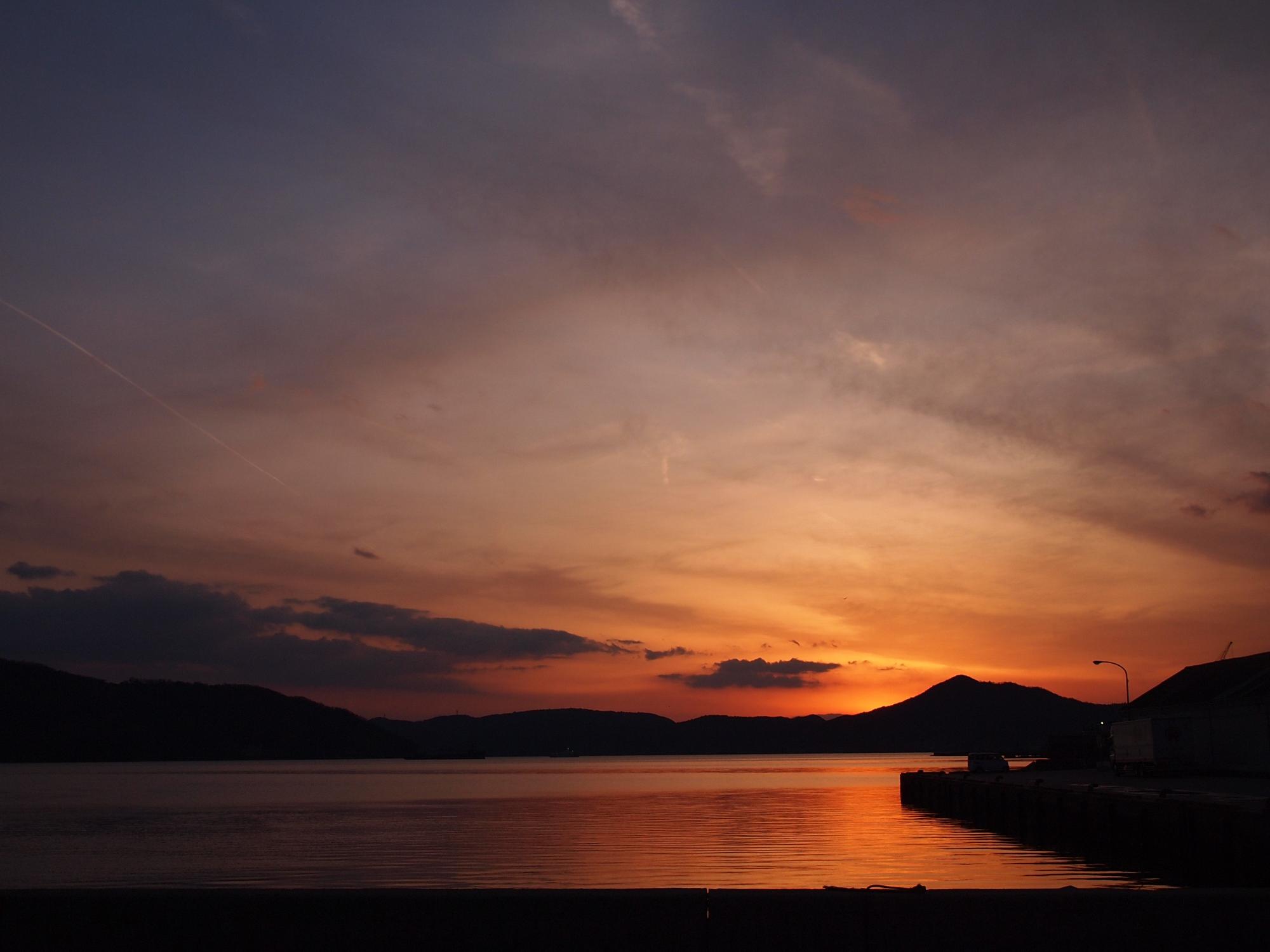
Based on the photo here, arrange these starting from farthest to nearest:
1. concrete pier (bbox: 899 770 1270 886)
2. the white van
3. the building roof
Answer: the white van < the building roof < concrete pier (bbox: 899 770 1270 886)

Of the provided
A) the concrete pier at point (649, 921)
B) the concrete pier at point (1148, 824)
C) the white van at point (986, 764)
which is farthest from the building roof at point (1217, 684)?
the concrete pier at point (649, 921)

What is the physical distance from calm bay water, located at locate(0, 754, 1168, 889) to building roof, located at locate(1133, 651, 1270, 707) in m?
17.2

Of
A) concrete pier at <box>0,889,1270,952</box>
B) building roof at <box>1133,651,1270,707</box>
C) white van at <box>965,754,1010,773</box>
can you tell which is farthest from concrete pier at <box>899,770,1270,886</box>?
white van at <box>965,754,1010,773</box>

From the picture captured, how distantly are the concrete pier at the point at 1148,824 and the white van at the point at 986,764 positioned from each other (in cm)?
3819

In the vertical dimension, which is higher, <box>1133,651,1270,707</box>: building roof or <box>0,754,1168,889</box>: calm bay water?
<box>1133,651,1270,707</box>: building roof

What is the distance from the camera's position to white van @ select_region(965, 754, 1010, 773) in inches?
4077

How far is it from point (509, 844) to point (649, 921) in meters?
49.8

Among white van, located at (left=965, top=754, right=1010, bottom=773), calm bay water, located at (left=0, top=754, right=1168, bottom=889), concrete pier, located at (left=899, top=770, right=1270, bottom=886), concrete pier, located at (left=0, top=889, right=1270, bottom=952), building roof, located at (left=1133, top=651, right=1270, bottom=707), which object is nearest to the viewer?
concrete pier, located at (left=0, top=889, right=1270, bottom=952)

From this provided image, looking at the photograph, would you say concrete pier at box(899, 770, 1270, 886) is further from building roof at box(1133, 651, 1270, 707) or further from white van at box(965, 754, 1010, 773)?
→ white van at box(965, 754, 1010, 773)

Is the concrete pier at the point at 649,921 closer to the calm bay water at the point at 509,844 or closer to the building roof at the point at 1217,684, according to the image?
the calm bay water at the point at 509,844

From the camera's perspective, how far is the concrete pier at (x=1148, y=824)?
29016 mm

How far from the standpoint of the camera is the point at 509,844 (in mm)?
56375

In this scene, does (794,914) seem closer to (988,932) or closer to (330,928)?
(988,932)

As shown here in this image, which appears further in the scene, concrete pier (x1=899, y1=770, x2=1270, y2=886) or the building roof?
the building roof
